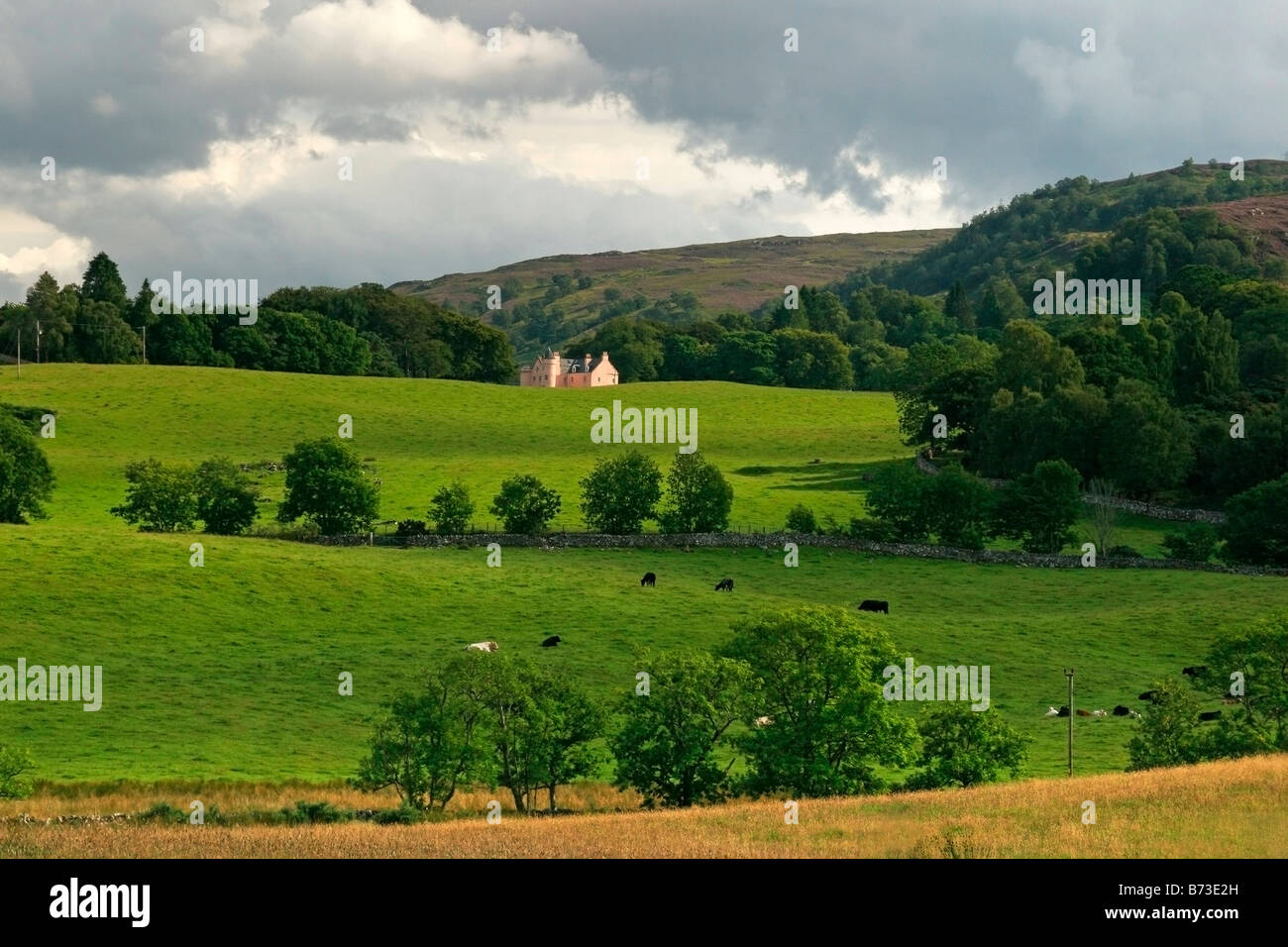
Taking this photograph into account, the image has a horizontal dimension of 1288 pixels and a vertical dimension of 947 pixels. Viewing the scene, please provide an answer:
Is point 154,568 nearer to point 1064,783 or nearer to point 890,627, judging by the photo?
point 890,627

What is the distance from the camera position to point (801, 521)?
296 feet

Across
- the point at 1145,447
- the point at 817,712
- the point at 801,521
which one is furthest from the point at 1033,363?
the point at 817,712

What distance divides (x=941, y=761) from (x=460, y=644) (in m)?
26.6

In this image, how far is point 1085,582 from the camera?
80.4 m

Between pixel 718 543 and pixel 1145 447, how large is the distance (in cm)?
3566

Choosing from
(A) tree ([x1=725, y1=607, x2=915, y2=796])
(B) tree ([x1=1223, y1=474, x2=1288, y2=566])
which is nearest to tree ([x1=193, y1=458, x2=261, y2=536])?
(A) tree ([x1=725, y1=607, x2=915, y2=796])

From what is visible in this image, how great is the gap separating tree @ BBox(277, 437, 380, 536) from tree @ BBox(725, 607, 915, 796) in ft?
160

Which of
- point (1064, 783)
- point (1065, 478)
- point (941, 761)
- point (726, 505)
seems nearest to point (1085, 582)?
point (1065, 478)

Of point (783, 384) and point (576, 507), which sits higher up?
point (783, 384)

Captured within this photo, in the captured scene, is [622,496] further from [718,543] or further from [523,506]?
[718,543]

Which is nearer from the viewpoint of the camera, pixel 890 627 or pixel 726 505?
pixel 890 627

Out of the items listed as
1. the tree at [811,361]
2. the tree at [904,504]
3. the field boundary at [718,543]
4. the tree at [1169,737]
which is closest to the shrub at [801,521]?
the field boundary at [718,543]

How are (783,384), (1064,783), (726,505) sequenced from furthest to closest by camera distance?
(783,384), (726,505), (1064,783)

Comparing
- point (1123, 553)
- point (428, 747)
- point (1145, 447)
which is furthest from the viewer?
point (1145, 447)
